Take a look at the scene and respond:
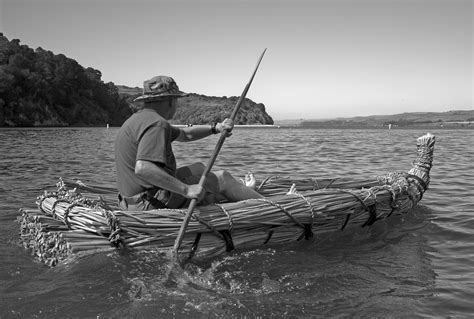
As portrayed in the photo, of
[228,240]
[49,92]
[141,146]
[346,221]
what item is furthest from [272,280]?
[49,92]

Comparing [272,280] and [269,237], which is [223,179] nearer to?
[269,237]

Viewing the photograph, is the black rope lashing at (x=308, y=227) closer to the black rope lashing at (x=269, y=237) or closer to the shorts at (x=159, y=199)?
the black rope lashing at (x=269, y=237)

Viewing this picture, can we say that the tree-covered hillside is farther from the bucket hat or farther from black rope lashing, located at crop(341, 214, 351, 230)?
black rope lashing, located at crop(341, 214, 351, 230)

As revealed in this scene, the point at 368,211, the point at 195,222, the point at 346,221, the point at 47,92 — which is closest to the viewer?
the point at 195,222

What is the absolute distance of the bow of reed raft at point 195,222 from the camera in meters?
5.31

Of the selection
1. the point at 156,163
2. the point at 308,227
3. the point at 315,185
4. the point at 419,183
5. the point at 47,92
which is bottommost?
the point at 308,227

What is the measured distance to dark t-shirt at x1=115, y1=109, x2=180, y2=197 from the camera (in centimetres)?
503

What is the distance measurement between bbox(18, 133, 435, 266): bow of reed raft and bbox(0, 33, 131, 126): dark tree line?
82.3 meters

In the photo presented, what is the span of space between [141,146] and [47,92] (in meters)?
101

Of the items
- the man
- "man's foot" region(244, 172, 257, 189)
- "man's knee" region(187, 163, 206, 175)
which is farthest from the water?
"man's foot" region(244, 172, 257, 189)

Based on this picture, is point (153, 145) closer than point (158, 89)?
Yes

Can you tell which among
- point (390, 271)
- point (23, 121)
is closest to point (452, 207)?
point (390, 271)

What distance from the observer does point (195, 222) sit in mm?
5559

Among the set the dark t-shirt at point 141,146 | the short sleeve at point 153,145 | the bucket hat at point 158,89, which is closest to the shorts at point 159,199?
the dark t-shirt at point 141,146
